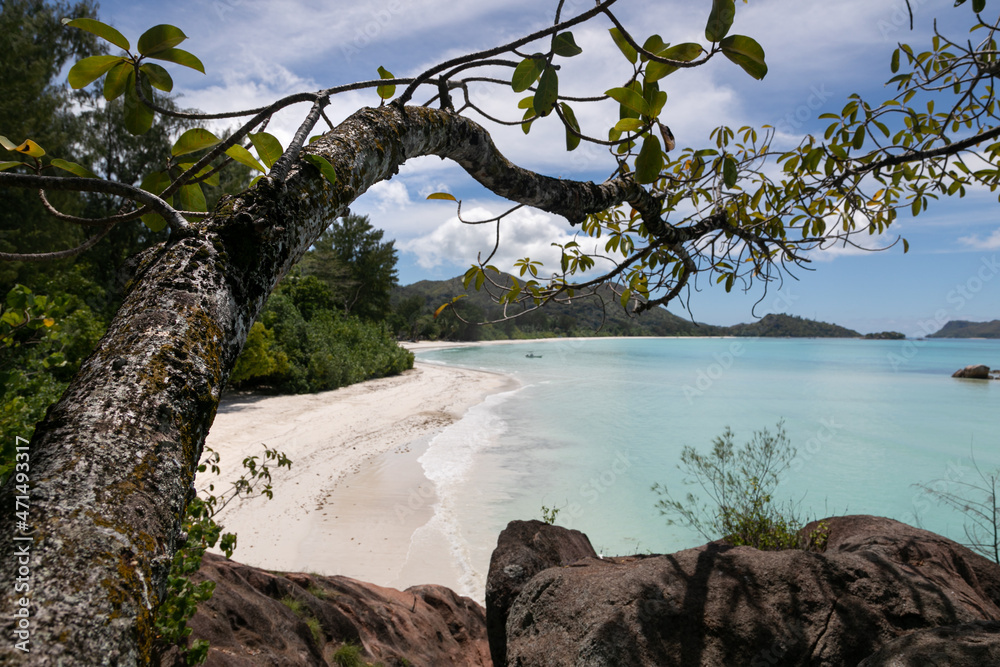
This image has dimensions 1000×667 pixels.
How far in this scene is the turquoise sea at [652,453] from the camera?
880 cm

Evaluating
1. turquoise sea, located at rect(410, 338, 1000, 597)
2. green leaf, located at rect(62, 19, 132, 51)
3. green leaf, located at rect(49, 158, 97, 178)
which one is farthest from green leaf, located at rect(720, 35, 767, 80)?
turquoise sea, located at rect(410, 338, 1000, 597)

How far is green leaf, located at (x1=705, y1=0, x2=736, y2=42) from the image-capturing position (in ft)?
2.95

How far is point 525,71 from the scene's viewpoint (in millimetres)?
1021

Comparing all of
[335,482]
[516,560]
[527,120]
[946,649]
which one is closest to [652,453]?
[335,482]

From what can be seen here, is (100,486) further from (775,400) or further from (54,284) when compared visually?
(775,400)

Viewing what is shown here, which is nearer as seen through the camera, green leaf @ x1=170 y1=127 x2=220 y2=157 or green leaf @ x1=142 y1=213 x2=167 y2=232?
green leaf @ x1=170 y1=127 x2=220 y2=157

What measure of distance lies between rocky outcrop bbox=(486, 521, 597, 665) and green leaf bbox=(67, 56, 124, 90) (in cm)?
318

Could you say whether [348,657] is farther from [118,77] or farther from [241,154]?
[118,77]

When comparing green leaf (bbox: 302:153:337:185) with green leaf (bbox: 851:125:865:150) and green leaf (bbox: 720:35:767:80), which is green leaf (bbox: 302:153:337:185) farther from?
green leaf (bbox: 851:125:865:150)

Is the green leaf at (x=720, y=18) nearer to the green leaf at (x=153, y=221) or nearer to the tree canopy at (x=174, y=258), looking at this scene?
the tree canopy at (x=174, y=258)

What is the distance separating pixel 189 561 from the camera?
1983 mm

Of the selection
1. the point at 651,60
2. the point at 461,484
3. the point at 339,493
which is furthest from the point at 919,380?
the point at 651,60

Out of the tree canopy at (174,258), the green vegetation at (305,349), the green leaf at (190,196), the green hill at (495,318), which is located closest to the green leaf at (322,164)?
the tree canopy at (174,258)

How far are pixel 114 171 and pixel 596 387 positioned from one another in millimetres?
22557
